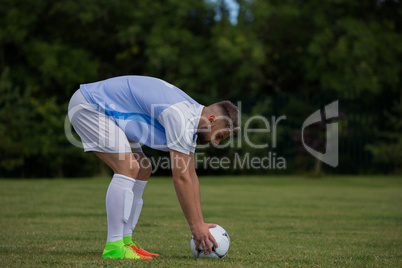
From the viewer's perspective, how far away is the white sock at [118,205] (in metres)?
4.66

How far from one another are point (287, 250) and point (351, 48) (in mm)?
16041

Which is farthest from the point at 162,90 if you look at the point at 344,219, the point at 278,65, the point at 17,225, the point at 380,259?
the point at 278,65

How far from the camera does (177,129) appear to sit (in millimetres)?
4445

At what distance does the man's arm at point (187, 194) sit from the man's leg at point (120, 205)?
1.49 feet

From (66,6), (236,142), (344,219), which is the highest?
(66,6)

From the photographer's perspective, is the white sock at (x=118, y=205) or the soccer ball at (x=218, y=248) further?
the soccer ball at (x=218, y=248)

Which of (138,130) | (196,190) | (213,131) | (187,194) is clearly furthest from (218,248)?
(138,130)

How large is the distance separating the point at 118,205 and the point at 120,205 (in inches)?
0.7

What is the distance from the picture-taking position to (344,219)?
8.74 m

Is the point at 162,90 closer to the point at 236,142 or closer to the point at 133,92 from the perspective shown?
the point at 133,92

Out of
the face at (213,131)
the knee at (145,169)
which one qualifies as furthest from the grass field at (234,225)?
the face at (213,131)

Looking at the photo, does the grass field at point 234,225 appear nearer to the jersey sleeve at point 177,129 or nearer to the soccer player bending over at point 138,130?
the soccer player bending over at point 138,130

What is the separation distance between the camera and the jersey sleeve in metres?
4.44

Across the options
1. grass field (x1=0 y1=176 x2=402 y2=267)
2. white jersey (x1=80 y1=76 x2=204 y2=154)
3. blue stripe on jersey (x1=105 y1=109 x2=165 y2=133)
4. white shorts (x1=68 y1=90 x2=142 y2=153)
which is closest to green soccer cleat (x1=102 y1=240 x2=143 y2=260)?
grass field (x1=0 y1=176 x2=402 y2=267)
